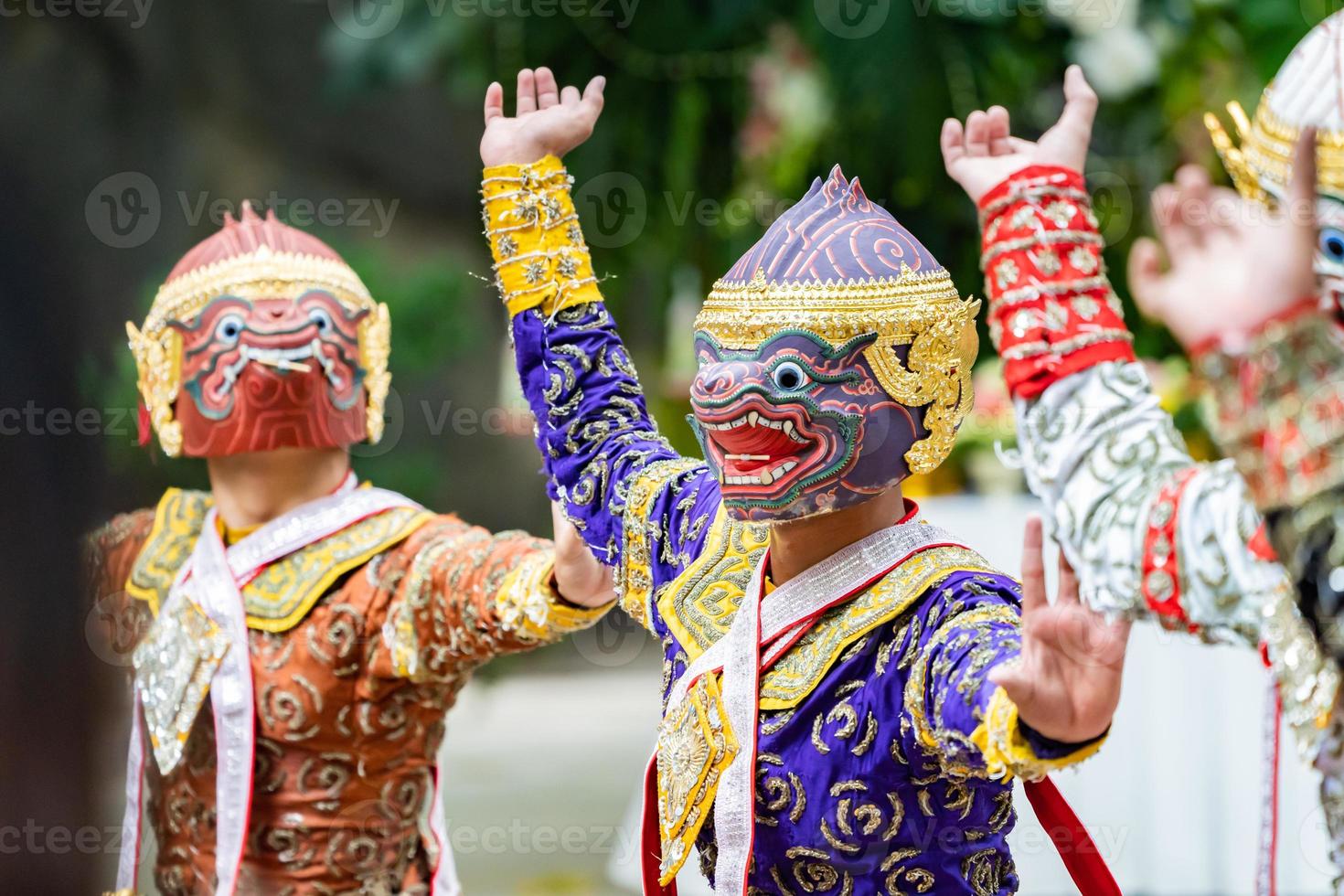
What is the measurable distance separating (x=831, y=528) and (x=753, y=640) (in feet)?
0.51

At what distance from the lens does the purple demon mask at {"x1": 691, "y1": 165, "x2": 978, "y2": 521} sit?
1.88 metres

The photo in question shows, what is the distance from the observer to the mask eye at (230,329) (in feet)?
8.84

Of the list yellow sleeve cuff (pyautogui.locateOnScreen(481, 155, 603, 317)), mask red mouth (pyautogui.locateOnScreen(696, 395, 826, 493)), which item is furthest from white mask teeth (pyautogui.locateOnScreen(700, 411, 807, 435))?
yellow sleeve cuff (pyautogui.locateOnScreen(481, 155, 603, 317))

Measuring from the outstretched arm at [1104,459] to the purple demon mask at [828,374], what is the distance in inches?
16.0

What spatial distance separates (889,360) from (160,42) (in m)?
4.93

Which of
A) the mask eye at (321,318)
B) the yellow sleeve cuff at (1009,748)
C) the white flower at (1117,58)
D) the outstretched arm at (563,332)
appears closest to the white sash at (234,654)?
the mask eye at (321,318)

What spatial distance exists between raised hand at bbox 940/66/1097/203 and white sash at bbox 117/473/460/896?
1466 mm

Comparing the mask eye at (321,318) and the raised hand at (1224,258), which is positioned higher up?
the mask eye at (321,318)

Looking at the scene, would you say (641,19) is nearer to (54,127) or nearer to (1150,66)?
(1150,66)

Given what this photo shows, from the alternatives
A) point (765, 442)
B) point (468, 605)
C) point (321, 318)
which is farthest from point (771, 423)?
point (321, 318)

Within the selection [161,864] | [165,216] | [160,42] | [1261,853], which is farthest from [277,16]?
[1261,853]

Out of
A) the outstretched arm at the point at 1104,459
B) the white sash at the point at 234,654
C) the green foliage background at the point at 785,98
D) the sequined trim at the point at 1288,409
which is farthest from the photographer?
the green foliage background at the point at 785,98

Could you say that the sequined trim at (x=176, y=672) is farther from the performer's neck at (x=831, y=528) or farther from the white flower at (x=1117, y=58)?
the white flower at (x=1117, y=58)

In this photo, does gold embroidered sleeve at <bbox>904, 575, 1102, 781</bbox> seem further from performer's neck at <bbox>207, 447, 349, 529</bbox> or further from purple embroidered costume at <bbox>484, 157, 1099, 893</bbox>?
performer's neck at <bbox>207, 447, 349, 529</bbox>
